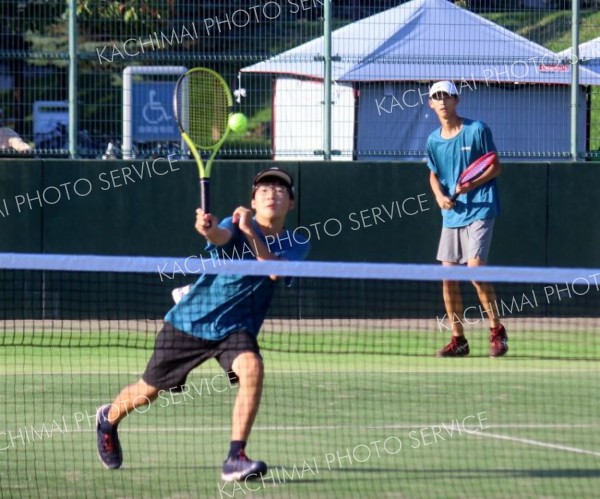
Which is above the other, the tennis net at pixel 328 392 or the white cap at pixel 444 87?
the white cap at pixel 444 87

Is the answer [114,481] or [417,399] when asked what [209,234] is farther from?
[417,399]

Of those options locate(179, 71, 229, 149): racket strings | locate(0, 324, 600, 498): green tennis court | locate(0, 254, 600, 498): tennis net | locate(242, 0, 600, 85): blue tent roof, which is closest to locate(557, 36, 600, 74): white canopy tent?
locate(242, 0, 600, 85): blue tent roof

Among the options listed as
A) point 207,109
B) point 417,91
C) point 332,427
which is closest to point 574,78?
point 417,91

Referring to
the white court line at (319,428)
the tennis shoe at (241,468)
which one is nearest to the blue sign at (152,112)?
the white court line at (319,428)

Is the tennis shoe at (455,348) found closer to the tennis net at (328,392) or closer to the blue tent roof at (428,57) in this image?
the tennis net at (328,392)

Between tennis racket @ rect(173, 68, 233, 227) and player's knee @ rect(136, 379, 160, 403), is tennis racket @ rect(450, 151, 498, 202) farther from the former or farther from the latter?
player's knee @ rect(136, 379, 160, 403)

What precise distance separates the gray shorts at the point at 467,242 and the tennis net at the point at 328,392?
624 mm

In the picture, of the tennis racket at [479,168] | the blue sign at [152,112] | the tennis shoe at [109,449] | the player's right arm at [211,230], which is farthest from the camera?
the blue sign at [152,112]

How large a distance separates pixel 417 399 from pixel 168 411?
1608mm

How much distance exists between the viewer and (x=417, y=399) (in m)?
8.43

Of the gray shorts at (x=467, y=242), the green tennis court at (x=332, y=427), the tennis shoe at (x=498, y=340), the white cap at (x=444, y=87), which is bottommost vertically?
the green tennis court at (x=332, y=427)

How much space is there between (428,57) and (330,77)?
104 centimetres

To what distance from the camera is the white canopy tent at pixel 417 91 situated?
43.4 ft

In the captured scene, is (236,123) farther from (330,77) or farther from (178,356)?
(330,77)
